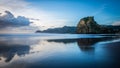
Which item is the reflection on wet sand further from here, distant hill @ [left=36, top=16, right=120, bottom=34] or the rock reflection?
distant hill @ [left=36, top=16, right=120, bottom=34]

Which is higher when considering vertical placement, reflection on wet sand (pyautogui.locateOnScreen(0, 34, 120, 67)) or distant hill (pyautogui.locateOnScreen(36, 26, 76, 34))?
distant hill (pyautogui.locateOnScreen(36, 26, 76, 34))

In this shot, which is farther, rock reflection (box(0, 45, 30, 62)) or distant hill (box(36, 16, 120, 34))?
distant hill (box(36, 16, 120, 34))

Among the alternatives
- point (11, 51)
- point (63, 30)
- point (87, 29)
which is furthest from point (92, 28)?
point (11, 51)

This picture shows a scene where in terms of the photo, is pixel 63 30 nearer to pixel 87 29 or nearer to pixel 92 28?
pixel 87 29

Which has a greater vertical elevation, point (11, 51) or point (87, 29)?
point (87, 29)

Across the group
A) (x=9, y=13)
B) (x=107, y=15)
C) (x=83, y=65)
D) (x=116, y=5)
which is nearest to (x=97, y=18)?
(x=107, y=15)

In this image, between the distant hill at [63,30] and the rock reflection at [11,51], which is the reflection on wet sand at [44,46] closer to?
the rock reflection at [11,51]

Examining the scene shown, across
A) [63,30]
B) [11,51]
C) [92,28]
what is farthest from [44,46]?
[92,28]

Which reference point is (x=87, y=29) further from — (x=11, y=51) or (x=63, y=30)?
(x=11, y=51)

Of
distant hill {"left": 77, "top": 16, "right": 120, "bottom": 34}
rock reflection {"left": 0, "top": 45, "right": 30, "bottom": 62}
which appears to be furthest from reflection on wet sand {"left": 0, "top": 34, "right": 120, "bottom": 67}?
distant hill {"left": 77, "top": 16, "right": 120, "bottom": 34}

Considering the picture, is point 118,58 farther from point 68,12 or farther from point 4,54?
point 4,54

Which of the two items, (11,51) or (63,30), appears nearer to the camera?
(11,51)

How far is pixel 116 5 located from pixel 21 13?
214 centimetres

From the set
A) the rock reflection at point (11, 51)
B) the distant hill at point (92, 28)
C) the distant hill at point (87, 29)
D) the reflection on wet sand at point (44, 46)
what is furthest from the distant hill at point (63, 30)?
the rock reflection at point (11, 51)
